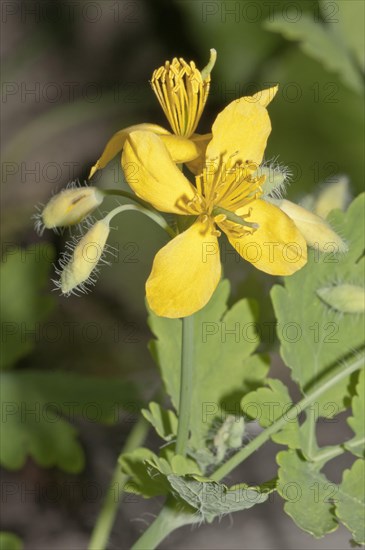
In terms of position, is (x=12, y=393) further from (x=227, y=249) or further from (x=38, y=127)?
(x=38, y=127)

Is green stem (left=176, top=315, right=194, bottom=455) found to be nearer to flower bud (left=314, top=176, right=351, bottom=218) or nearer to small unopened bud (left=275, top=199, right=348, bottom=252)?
small unopened bud (left=275, top=199, right=348, bottom=252)

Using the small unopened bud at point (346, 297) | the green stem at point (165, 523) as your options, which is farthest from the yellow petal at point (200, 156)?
the green stem at point (165, 523)

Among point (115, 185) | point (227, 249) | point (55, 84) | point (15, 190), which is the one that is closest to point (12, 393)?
→ point (227, 249)

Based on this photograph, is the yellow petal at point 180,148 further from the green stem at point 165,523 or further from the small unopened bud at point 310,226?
the green stem at point 165,523

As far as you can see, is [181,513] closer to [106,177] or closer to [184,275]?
[184,275]

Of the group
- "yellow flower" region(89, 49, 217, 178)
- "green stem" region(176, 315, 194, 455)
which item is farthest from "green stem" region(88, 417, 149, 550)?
"yellow flower" region(89, 49, 217, 178)

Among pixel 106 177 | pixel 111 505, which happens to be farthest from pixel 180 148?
pixel 106 177
